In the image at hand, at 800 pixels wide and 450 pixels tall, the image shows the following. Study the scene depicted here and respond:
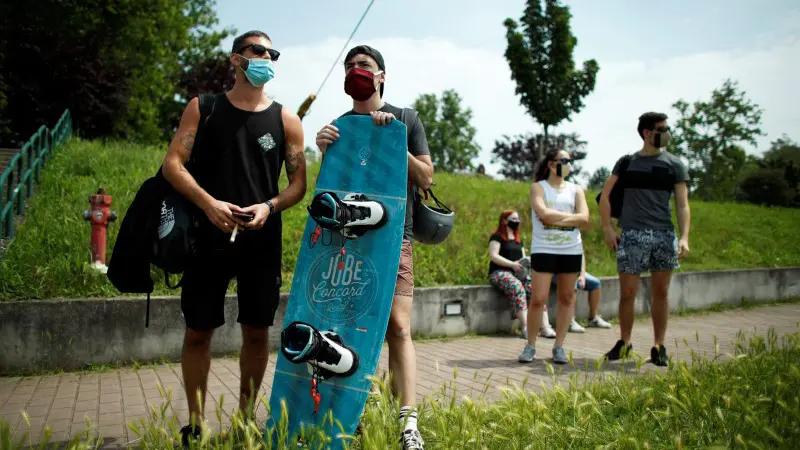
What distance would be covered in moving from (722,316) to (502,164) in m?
41.8

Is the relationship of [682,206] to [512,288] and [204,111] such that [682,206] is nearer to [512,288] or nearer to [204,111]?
[512,288]

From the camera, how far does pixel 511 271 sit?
7.26 metres

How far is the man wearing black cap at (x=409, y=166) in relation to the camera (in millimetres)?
3148

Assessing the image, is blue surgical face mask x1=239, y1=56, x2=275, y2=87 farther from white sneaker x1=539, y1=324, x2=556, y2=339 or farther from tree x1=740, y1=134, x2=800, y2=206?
tree x1=740, y1=134, x2=800, y2=206

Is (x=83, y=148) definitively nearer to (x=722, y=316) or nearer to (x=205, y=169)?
(x=205, y=169)

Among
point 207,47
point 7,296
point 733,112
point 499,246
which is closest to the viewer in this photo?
point 7,296

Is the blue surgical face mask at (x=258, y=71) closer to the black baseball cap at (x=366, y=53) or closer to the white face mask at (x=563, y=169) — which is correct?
the black baseball cap at (x=366, y=53)

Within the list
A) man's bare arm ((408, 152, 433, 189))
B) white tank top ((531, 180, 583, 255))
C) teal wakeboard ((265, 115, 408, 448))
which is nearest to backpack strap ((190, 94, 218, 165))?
teal wakeboard ((265, 115, 408, 448))

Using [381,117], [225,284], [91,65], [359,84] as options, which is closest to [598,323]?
[381,117]

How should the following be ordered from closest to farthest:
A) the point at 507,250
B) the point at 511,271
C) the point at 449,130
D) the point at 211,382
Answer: the point at 211,382, the point at 511,271, the point at 507,250, the point at 449,130

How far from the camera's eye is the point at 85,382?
461cm

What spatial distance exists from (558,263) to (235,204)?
328 centimetres

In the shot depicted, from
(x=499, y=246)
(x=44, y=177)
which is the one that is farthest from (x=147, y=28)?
(x=499, y=246)

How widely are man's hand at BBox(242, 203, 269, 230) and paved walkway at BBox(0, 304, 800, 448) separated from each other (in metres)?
0.89
